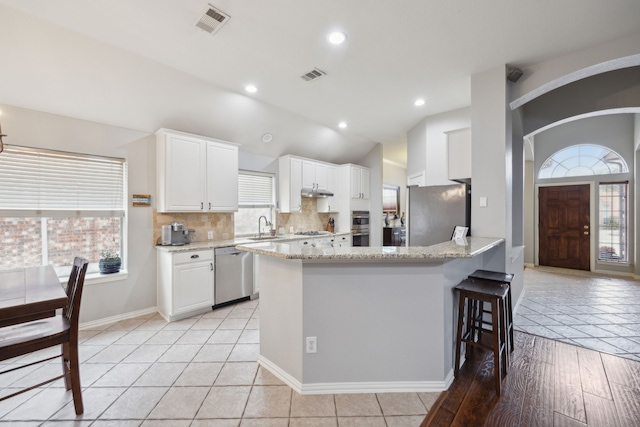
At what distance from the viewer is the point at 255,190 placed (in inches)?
198

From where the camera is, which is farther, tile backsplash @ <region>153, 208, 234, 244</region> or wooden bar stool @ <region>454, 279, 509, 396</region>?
tile backsplash @ <region>153, 208, 234, 244</region>

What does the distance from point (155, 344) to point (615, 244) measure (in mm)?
8180

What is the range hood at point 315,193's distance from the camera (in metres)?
5.50

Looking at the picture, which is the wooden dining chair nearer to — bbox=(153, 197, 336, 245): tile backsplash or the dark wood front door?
bbox=(153, 197, 336, 245): tile backsplash

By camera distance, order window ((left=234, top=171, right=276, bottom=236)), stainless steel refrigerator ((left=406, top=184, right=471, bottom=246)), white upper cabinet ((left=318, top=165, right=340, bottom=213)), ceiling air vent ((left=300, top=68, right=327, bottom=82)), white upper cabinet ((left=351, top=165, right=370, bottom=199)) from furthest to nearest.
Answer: white upper cabinet ((left=351, top=165, right=370, bottom=199)) → white upper cabinet ((left=318, top=165, right=340, bottom=213)) → window ((left=234, top=171, right=276, bottom=236)) → stainless steel refrigerator ((left=406, top=184, right=471, bottom=246)) → ceiling air vent ((left=300, top=68, right=327, bottom=82))

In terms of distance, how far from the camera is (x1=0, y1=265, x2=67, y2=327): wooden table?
1.55 metres

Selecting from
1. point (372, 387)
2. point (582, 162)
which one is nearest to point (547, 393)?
point (372, 387)

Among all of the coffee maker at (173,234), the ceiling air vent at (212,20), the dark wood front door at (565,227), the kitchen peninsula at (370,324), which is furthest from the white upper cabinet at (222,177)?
the dark wood front door at (565,227)

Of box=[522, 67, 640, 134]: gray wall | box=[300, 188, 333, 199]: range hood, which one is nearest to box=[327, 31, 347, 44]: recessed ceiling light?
box=[300, 188, 333, 199]: range hood

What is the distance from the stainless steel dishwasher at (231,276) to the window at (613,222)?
707 cm

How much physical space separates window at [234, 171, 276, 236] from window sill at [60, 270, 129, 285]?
1692 millimetres

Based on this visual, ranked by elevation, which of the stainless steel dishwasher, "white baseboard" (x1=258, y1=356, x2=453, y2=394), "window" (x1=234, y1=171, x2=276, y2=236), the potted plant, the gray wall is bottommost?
"white baseboard" (x1=258, y1=356, x2=453, y2=394)

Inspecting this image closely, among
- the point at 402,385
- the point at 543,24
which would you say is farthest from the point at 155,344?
the point at 543,24

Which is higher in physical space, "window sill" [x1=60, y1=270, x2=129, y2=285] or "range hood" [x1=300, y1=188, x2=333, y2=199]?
"range hood" [x1=300, y1=188, x2=333, y2=199]
